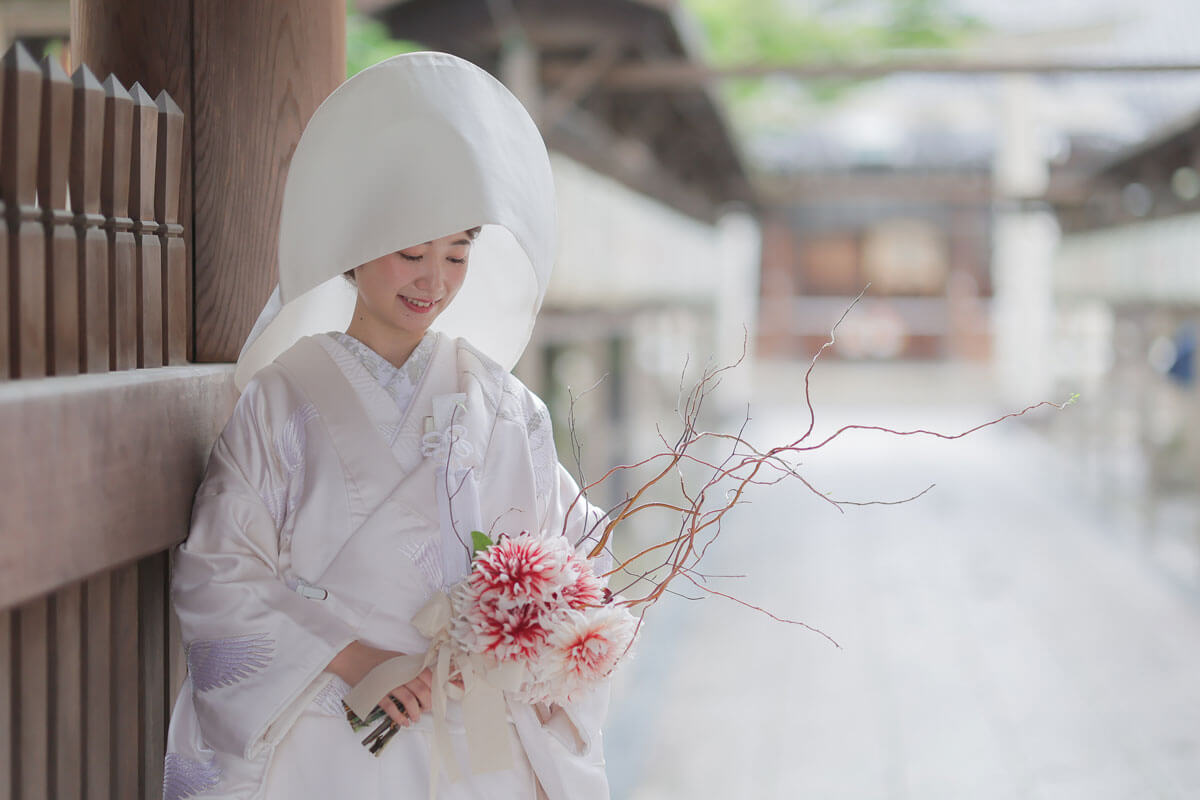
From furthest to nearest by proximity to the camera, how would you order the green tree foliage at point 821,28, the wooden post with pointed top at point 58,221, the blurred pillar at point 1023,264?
1. the blurred pillar at point 1023,264
2. the green tree foliage at point 821,28
3. the wooden post with pointed top at point 58,221

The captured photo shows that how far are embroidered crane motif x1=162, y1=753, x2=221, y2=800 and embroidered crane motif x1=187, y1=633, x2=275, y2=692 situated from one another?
4.1 inches

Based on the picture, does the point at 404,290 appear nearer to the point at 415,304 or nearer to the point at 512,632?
the point at 415,304

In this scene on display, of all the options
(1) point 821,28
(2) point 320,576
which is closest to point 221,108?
(2) point 320,576

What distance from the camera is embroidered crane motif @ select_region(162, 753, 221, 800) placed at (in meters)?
1.65

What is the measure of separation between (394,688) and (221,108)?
0.97 meters

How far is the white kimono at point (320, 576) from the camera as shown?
161 cm

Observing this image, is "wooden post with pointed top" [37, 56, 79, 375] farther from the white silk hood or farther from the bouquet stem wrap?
the bouquet stem wrap

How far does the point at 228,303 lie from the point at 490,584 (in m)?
0.75

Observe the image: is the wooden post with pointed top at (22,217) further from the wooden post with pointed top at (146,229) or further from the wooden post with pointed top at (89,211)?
the wooden post with pointed top at (146,229)

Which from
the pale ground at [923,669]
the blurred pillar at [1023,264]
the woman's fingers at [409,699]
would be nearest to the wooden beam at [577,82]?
the pale ground at [923,669]

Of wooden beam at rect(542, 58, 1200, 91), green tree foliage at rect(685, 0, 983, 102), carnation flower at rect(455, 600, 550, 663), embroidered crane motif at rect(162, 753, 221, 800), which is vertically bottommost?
embroidered crane motif at rect(162, 753, 221, 800)

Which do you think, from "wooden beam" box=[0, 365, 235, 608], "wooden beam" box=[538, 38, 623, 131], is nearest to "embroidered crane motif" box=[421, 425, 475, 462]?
"wooden beam" box=[0, 365, 235, 608]

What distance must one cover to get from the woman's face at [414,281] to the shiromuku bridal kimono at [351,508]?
5 centimetres

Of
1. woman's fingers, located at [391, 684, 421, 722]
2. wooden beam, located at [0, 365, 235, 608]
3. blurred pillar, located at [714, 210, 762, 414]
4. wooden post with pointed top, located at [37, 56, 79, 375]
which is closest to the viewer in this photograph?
wooden beam, located at [0, 365, 235, 608]
